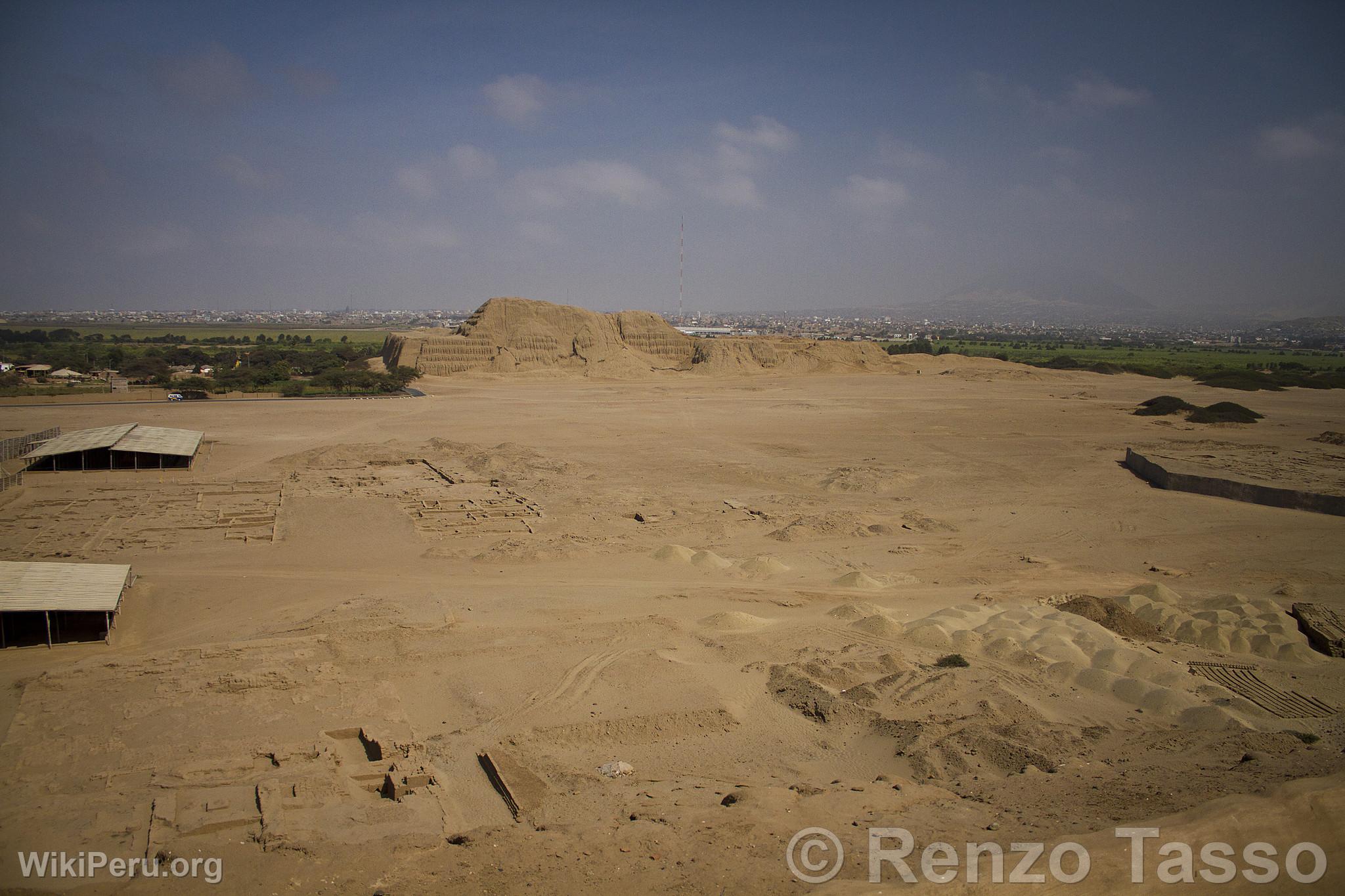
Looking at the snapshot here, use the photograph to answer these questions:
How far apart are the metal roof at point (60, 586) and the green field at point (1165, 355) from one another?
72248mm

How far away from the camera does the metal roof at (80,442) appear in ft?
76.7

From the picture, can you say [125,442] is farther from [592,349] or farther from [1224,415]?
[1224,415]

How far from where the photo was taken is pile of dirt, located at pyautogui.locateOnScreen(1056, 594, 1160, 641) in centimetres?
1298

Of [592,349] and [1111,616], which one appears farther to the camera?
[592,349]

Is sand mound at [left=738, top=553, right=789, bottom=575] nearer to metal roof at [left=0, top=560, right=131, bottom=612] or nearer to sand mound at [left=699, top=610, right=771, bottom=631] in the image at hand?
sand mound at [left=699, top=610, right=771, bottom=631]

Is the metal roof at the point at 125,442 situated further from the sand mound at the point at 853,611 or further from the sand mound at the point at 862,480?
the sand mound at the point at 853,611

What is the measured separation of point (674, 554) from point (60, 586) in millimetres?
10725

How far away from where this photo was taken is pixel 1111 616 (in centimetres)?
1346

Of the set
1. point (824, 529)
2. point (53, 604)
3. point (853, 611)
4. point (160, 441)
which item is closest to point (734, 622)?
point (853, 611)

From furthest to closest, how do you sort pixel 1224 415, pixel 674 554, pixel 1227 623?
pixel 1224 415 → pixel 674 554 → pixel 1227 623

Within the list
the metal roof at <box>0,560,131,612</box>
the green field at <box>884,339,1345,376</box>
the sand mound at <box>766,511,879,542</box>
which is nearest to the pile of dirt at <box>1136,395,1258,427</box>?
the green field at <box>884,339,1345,376</box>

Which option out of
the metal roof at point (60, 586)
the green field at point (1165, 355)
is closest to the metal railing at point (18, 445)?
the metal roof at point (60, 586)

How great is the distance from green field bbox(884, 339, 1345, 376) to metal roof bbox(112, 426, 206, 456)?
221ft

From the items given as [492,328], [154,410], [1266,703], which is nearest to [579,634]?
[1266,703]
